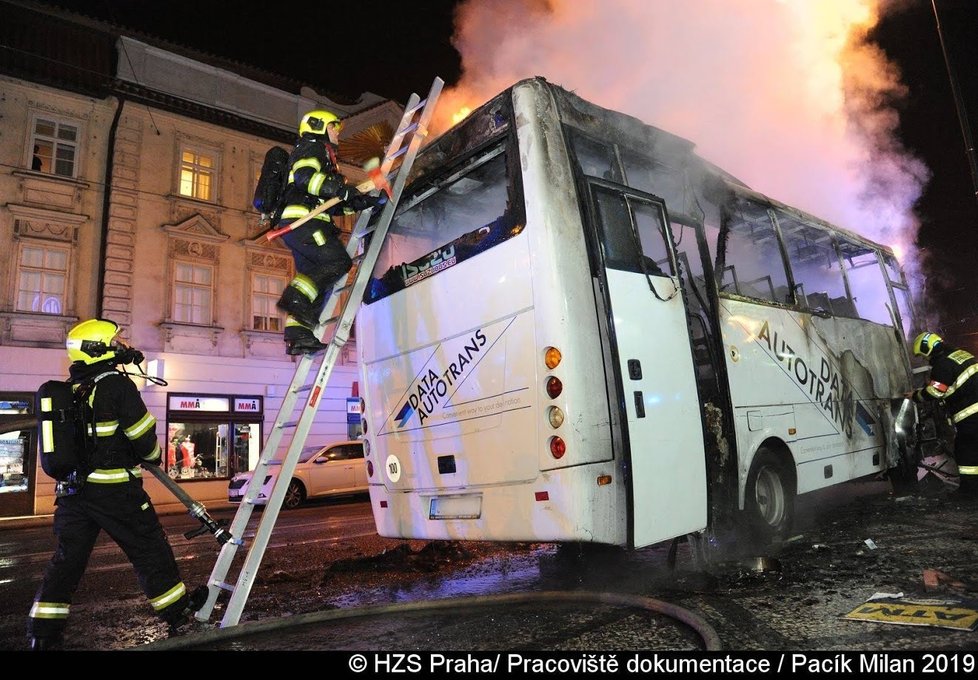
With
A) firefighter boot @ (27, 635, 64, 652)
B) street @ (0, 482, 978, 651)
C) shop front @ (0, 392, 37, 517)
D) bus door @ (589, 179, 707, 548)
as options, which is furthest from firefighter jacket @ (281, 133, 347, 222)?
shop front @ (0, 392, 37, 517)

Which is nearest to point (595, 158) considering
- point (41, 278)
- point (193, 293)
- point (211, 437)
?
point (211, 437)

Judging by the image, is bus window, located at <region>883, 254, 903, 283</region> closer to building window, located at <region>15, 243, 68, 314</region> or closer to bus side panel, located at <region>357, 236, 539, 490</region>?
bus side panel, located at <region>357, 236, 539, 490</region>

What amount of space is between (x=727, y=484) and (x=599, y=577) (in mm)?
1187

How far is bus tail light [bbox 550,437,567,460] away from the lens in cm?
362

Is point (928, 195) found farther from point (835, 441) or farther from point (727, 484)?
point (727, 484)

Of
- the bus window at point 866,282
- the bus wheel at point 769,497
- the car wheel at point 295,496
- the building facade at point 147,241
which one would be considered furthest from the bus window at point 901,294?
the building facade at point 147,241

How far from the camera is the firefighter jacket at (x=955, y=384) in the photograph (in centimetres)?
710

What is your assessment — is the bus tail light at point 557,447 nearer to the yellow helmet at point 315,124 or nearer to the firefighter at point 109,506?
the firefighter at point 109,506

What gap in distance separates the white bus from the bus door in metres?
0.01

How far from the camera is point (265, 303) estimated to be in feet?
58.6

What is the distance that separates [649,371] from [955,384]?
5314 millimetres

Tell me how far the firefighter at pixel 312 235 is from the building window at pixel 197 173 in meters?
14.8

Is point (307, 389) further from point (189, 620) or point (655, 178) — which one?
point (655, 178)

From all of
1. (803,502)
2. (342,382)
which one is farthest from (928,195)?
(342,382)
